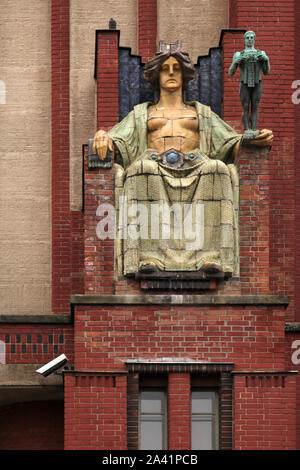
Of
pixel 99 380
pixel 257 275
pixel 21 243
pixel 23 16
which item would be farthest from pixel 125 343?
pixel 23 16

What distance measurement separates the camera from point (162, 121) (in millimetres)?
24188

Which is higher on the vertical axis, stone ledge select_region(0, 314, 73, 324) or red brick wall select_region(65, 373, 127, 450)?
stone ledge select_region(0, 314, 73, 324)

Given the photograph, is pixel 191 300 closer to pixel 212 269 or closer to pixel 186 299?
pixel 186 299

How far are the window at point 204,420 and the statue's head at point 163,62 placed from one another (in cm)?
468

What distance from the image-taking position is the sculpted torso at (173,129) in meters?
24.0

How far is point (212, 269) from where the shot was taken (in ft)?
75.8

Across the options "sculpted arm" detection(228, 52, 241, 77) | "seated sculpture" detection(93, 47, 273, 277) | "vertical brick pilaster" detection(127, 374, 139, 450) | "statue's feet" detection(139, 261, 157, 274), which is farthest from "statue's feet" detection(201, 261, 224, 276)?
"sculpted arm" detection(228, 52, 241, 77)

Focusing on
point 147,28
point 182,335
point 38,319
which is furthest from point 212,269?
point 147,28

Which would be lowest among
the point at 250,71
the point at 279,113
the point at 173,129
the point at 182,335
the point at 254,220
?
the point at 182,335

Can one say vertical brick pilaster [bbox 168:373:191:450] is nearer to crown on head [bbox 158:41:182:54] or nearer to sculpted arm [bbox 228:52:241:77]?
sculpted arm [bbox 228:52:241:77]

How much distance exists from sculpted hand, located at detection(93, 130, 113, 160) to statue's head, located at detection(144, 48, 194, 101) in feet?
4.41

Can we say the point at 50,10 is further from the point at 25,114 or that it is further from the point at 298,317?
the point at 298,317

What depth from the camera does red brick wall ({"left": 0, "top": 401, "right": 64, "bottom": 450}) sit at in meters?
25.5

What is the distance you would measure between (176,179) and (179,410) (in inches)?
128
